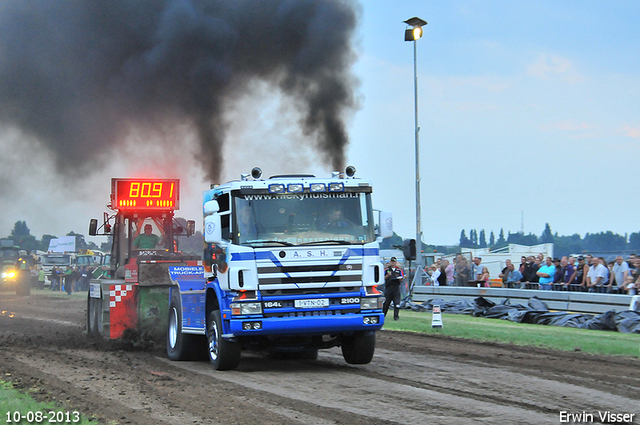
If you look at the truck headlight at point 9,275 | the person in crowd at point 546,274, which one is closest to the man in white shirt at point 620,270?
the person in crowd at point 546,274

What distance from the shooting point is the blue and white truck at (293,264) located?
975 cm

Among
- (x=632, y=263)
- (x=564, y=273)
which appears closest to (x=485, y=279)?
(x=564, y=273)

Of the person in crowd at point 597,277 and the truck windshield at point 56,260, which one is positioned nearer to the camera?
the person in crowd at point 597,277

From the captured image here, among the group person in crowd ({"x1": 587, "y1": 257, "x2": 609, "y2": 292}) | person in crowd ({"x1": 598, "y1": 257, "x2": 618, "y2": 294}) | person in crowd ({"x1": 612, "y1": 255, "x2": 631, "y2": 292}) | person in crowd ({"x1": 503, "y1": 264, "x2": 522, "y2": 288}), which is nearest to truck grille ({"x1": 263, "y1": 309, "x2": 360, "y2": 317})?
person in crowd ({"x1": 612, "y1": 255, "x2": 631, "y2": 292})

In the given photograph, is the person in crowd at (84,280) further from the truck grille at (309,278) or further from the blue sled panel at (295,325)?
the truck grille at (309,278)

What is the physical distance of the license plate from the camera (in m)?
9.80

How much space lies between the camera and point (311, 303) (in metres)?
9.84

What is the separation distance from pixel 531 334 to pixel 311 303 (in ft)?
23.1

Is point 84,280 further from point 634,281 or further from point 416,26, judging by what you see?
point 634,281

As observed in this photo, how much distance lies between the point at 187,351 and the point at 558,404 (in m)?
6.22

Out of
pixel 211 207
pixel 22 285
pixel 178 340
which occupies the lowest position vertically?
pixel 178 340

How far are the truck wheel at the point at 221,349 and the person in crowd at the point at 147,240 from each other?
5.56 m

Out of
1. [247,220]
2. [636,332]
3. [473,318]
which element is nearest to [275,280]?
[247,220]

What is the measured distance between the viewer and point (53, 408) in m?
7.23
